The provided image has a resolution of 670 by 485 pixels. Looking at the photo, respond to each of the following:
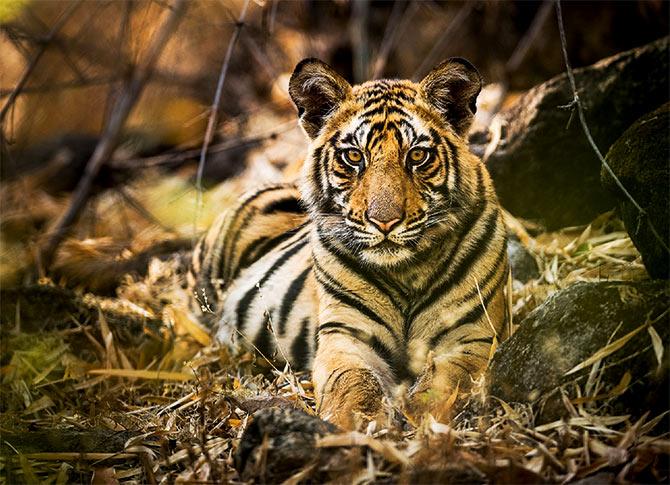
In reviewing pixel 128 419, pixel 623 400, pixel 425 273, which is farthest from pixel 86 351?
pixel 623 400

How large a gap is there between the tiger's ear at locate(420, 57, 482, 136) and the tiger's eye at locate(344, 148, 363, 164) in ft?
1.42

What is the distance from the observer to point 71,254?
6512 millimetres

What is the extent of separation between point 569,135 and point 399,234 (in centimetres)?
206

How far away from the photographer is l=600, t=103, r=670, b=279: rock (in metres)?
3.28

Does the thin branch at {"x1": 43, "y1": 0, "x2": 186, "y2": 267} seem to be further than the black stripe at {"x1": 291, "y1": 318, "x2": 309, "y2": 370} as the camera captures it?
Yes

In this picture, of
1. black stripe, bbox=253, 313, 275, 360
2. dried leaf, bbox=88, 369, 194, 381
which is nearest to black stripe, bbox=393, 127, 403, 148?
black stripe, bbox=253, 313, 275, 360

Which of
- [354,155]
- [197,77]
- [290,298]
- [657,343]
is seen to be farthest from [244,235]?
[197,77]

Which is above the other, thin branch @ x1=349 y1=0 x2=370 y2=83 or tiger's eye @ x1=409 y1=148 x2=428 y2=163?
thin branch @ x1=349 y1=0 x2=370 y2=83

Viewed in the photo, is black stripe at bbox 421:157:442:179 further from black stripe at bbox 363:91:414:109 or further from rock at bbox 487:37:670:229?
rock at bbox 487:37:670:229

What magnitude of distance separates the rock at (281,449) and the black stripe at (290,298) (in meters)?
1.85

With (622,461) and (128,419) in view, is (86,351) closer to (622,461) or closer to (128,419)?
(128,419)

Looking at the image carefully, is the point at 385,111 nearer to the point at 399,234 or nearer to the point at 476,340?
the point at 399,234

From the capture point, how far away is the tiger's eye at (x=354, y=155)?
141 inches

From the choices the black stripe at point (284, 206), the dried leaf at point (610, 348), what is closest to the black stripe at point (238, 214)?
the black stripe at point (284, 206)
